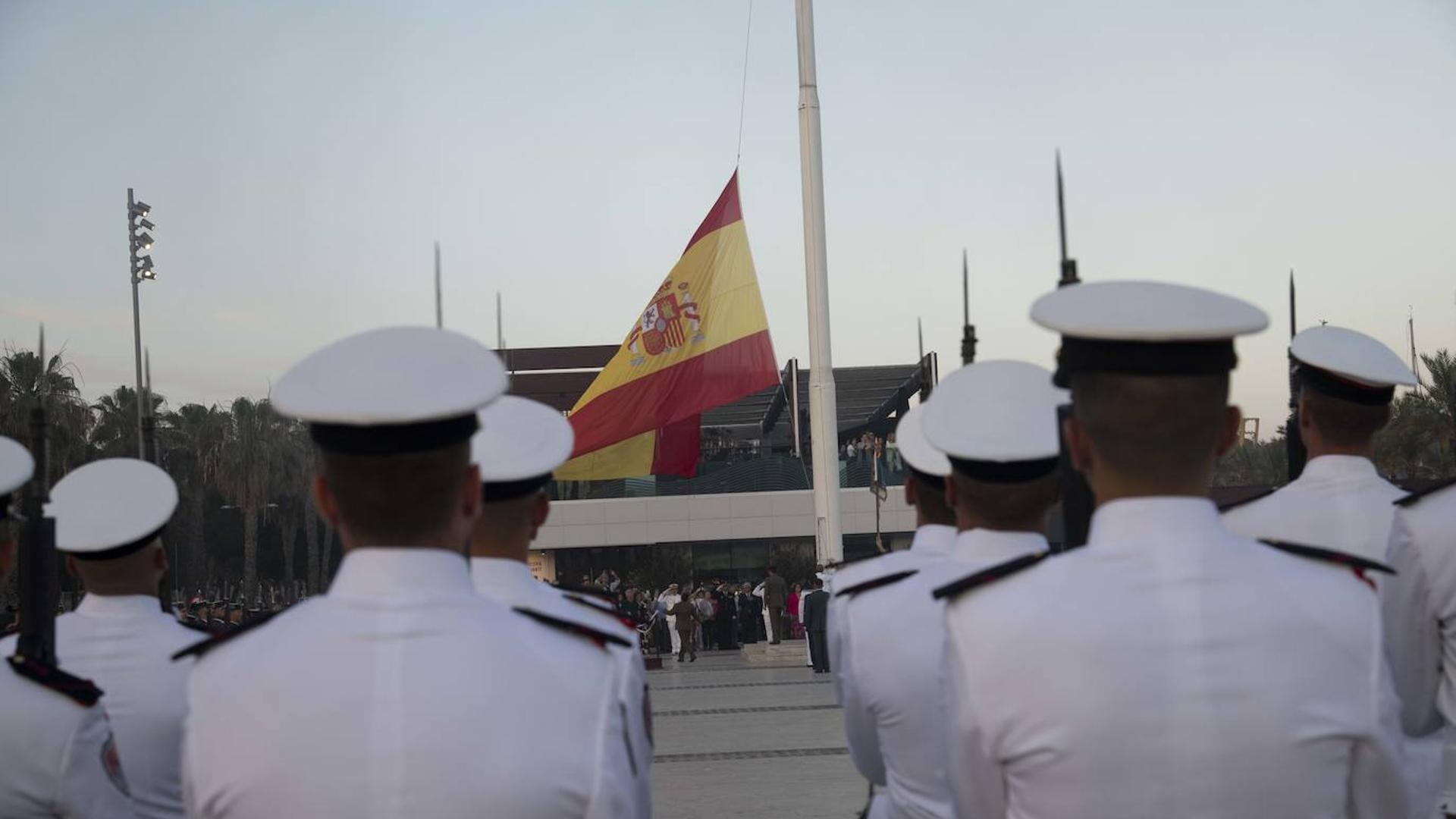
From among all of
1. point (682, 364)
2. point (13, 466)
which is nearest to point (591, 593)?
point (13, 466)

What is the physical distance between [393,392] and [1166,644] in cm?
114

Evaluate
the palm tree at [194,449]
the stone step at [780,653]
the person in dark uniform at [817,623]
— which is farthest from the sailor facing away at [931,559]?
the palm tree at [194,449]

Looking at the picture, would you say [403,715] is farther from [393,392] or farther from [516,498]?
[516,498]

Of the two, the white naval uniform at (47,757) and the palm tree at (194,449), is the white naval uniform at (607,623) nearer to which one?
the white naval uniform at (47,757)

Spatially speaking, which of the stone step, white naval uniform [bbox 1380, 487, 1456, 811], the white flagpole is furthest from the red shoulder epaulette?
→ the stone step

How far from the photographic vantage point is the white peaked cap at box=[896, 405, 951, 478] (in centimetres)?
429

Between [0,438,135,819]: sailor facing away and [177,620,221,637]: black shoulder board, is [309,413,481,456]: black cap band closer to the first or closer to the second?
[0,438,135,819]: sailor facing away

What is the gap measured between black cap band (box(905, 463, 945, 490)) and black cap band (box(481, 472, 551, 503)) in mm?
1232

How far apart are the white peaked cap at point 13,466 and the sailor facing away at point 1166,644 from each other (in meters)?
2.02

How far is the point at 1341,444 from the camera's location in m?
4.04

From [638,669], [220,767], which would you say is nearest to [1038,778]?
[638,669]

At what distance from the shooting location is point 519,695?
7.43 feet

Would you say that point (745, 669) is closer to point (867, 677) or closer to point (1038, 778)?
point (867, 677)

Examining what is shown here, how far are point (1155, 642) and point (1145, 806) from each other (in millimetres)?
229
